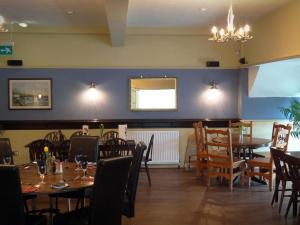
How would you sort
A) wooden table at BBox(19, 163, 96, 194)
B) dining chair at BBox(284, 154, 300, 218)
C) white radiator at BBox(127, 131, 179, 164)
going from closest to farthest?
wooden table at BBox(19, 163, 96, 194) < dining chair at BBox(284, 154, 300, 218) < white radiator at BBox(127, 131, 179, 164)

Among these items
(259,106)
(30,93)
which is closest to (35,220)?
(30,93)

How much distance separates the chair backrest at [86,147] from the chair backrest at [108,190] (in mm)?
1541

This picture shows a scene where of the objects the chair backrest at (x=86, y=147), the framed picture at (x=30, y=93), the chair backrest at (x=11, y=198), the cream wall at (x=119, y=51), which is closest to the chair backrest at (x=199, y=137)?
the cream wall at (x=119, y=51)

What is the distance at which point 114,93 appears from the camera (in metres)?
7.56

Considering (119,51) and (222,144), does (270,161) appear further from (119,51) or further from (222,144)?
(119,51)

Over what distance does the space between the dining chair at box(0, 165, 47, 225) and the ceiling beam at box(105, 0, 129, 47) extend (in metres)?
2.90

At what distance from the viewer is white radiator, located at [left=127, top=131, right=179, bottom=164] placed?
24.6ft

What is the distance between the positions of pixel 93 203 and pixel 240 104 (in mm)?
5542

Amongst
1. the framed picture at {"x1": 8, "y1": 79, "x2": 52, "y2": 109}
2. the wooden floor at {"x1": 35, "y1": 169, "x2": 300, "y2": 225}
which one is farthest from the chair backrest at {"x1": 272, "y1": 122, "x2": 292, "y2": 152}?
the framed picture at {"x1": 8, "y1": 79, "x2": 52, "y2": 109}

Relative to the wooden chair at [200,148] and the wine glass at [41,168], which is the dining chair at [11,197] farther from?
the wooden chair at [200,148]

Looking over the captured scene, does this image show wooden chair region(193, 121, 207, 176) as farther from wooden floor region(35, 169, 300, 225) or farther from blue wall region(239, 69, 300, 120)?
blue wall region(239, 69, 300, 120)

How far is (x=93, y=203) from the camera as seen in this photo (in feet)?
8.95

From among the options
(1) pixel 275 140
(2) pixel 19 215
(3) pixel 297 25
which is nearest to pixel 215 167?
(1) pixel 275 140

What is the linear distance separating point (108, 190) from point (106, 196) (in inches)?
2.1
